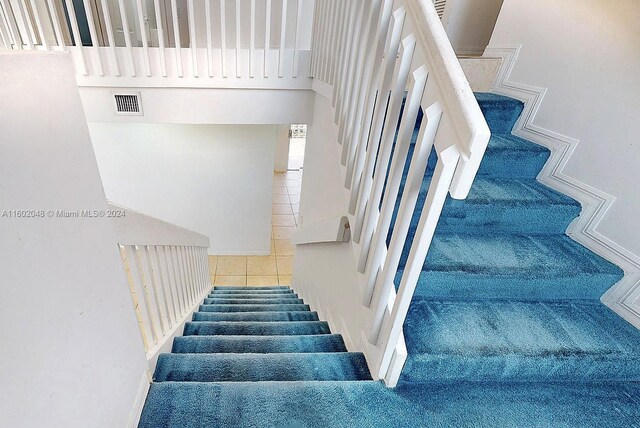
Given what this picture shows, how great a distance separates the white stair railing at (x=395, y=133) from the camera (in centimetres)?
68

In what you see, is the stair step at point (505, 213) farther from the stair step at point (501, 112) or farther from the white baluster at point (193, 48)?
the white baluster at point (193, 48)

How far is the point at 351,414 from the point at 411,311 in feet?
1.41

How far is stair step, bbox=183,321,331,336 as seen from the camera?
5.94ft

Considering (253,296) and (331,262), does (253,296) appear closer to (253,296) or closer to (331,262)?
(253,296)

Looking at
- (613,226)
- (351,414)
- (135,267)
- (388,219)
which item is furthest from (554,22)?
(135,267)

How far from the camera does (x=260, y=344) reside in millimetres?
1482

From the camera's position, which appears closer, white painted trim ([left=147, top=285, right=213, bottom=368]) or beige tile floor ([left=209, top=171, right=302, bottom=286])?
white painted trim ([left=147, top=285, right=213, bottom=368])

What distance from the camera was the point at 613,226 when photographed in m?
1.41

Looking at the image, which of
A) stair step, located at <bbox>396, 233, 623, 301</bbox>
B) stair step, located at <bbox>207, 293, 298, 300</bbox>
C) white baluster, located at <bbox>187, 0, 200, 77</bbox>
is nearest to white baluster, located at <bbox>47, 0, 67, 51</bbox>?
white baluster, located at <bbox>187, 0, 200, 77</bbox>

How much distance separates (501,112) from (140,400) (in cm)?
228

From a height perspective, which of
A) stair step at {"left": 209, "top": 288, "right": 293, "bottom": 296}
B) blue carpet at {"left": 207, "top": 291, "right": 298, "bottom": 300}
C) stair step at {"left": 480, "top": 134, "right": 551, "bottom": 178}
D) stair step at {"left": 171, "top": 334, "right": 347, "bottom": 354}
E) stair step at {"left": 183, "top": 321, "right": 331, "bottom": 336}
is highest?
stair step at {"left": 480, "top": 134, "right": 551, "bottom": 178}

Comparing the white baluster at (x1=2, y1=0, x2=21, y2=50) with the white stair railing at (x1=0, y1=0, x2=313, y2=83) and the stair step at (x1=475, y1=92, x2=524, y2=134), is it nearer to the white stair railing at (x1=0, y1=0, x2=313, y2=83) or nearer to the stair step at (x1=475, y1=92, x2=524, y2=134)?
the white stair railing at (x1=0, y1=0, x2=313, y2=83)

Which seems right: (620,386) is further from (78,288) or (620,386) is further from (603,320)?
(78,288)

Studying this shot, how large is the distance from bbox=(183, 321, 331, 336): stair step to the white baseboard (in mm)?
1348
